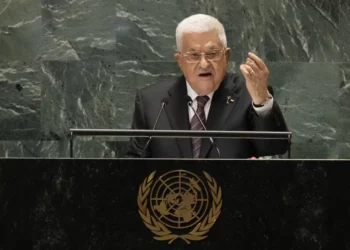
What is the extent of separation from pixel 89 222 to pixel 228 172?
552 millimetres

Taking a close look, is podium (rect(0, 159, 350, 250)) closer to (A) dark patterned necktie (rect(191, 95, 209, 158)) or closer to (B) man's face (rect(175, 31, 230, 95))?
(A) dark patterned necktie (rect(191, 95, 209, 158))

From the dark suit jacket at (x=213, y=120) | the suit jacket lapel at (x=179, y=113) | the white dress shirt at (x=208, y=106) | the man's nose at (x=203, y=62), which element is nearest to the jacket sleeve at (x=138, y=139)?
the dark suit jacket at (x=213, y=120)

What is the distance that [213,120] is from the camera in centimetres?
399

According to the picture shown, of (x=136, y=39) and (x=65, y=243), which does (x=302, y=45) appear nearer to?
(x=136, y=39)

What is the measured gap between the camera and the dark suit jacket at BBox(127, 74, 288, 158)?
3748 millimetres

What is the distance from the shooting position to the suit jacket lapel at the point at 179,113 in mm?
3904

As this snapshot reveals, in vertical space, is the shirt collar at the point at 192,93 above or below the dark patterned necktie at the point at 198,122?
above

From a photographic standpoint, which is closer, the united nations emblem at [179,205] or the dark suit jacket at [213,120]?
the united nations emblem at [179,205]

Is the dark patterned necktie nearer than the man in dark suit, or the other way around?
the man in dark suit

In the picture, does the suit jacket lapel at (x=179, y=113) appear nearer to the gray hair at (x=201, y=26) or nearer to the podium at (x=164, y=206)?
the gray hair at (x=201, y=26)

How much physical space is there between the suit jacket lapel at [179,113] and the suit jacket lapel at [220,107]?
9 cm

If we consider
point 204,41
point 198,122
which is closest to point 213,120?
point 198,122

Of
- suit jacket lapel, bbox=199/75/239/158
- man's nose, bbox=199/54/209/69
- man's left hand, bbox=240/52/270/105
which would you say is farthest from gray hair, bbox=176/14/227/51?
man's left hand, bbox=240/52/270/105

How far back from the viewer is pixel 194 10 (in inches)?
229
